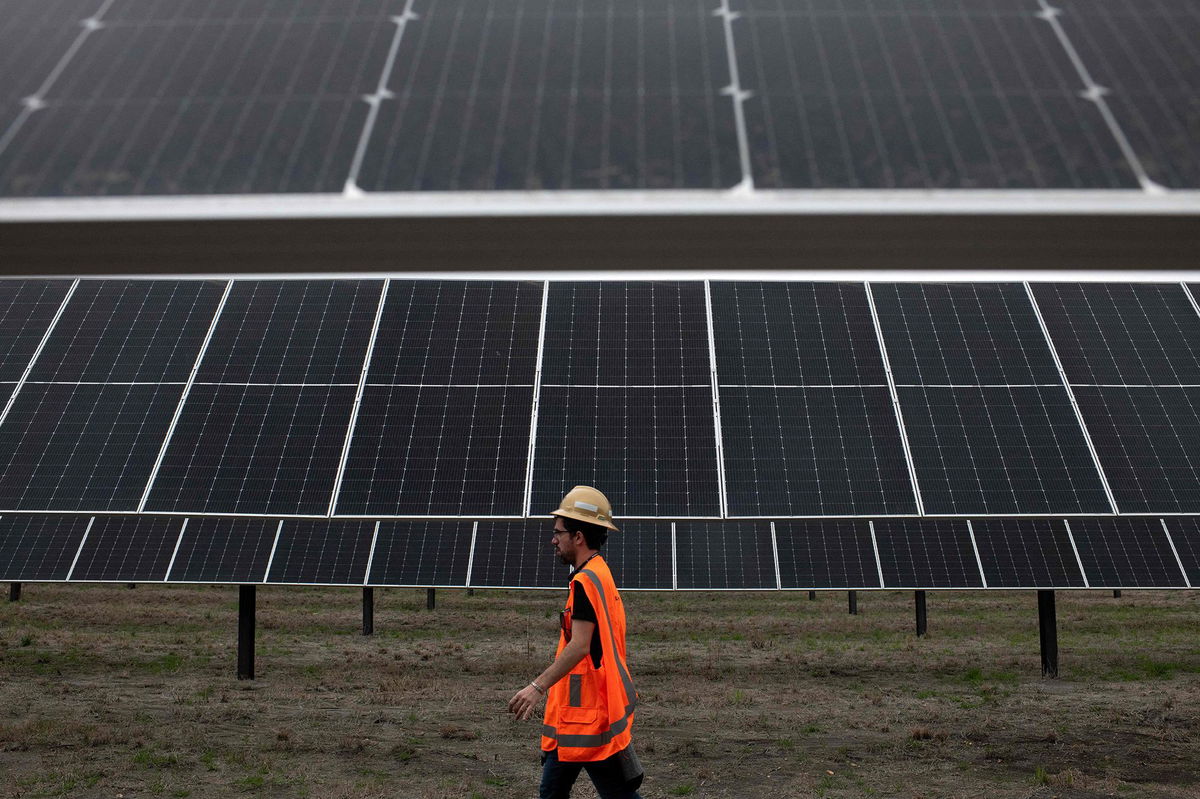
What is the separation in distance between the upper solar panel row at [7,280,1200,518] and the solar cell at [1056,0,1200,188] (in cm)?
444

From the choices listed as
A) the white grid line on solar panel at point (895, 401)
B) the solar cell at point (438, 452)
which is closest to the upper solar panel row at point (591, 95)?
the solar cell at point (438, 452)

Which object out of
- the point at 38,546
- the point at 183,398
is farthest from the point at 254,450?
the point at 38,546

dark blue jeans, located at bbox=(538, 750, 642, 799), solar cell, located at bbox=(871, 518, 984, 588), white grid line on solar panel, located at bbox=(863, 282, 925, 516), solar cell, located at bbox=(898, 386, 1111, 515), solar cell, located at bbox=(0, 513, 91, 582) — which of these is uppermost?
dark blue jeans, located at bbox=(538, 750, 642, 799)

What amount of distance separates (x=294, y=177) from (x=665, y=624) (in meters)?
21.6

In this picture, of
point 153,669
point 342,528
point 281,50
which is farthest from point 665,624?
point 281,50

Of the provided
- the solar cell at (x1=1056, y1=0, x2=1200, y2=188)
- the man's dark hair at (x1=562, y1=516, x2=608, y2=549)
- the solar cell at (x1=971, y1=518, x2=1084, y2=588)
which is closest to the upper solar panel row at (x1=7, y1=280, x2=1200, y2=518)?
the solar cell at (x1=971, y1=518, x2=1084, y2=588)

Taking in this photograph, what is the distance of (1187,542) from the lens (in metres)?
14.7

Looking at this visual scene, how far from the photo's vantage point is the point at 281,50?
22.0 feet

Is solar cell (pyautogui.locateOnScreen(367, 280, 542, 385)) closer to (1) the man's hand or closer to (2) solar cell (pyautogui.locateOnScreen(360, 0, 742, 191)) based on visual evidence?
(2) solar cell (pyautogui.locateOnScreen(360, 0, 742, 191))

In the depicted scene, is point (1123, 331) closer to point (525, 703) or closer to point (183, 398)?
point (525, 703)

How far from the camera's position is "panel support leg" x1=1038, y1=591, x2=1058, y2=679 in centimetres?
1584

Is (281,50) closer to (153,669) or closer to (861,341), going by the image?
(861,341)

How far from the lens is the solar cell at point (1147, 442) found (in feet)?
33.6

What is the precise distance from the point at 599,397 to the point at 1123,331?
6768mm
